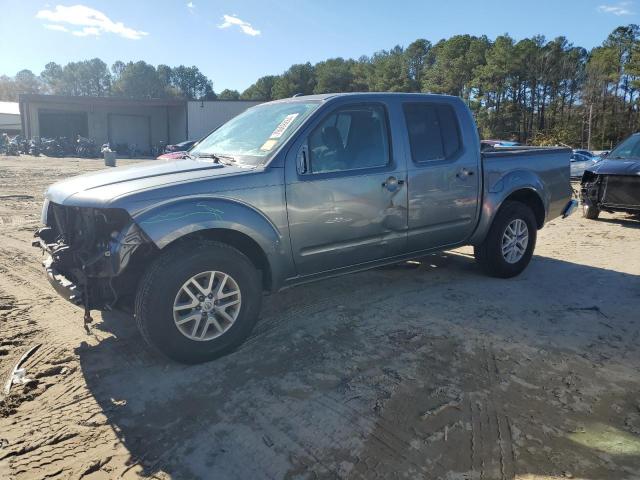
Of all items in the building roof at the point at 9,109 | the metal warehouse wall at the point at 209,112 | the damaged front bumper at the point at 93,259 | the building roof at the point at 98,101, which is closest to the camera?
the damaged front bumper at the point at 93,259

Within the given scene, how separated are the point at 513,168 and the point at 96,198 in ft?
14.2

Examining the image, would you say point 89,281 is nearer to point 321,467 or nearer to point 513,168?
point 321,467

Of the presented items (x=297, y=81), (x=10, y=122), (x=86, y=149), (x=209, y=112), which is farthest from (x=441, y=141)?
(x=297, y=81)

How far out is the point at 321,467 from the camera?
2.57m

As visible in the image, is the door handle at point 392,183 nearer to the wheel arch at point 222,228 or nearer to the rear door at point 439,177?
the rear door at point 439,177

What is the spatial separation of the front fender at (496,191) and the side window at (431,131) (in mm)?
644

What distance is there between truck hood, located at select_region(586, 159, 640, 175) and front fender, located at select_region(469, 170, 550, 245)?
4563 mm

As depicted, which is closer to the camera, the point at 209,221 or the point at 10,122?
the point at 209,221

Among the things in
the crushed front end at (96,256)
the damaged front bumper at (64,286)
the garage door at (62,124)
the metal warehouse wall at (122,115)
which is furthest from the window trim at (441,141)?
the garage door at (62,124)

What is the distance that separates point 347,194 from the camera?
4.20 meters

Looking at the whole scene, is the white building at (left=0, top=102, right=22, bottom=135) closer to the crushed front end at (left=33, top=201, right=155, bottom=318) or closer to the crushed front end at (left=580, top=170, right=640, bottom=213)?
the crushed front end at (left=580, top=170, right=640, bottom=213)

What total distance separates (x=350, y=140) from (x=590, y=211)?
7.67 meters

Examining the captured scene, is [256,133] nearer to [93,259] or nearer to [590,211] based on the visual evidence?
[93,259]

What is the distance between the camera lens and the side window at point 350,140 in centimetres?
413
